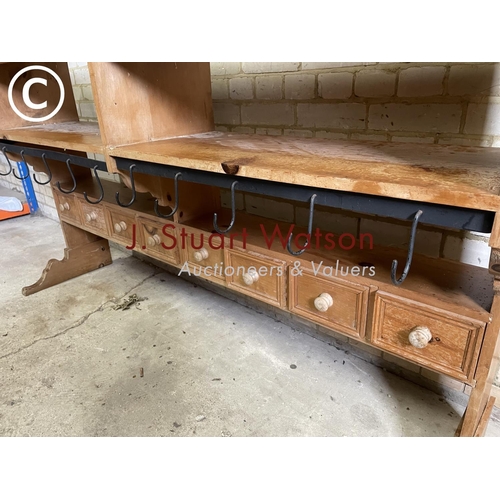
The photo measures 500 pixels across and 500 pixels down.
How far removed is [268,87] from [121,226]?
3.30ft

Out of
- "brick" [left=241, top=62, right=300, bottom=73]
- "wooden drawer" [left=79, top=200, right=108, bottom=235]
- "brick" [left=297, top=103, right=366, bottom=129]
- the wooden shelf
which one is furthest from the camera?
"wooden drawer" [left=79, top=200, right=108, bottom=235]

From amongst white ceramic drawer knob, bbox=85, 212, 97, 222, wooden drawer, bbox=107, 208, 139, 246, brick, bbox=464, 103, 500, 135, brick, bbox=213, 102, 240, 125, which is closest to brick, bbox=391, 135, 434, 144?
brick, bbox=464, 103, 500, 135

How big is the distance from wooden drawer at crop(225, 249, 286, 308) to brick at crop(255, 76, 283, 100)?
0.78m

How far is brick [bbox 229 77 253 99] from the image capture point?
176cm

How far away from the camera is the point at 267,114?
5.68 feet

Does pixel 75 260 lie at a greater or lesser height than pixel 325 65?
lesser

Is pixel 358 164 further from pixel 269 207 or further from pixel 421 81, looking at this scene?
pixel 269 207

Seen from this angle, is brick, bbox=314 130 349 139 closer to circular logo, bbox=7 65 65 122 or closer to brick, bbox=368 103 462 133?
brick, bbox=368 103 462 133

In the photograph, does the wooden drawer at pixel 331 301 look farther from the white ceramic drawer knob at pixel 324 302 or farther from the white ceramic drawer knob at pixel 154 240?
the white ceramic drawer knob at pixel 154 240

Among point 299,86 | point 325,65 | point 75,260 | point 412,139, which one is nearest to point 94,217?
point 75,260

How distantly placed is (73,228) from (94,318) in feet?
2.52

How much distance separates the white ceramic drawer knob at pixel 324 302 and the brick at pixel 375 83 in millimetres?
797

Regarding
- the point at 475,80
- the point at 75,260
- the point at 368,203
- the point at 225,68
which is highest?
the point at 225,68
